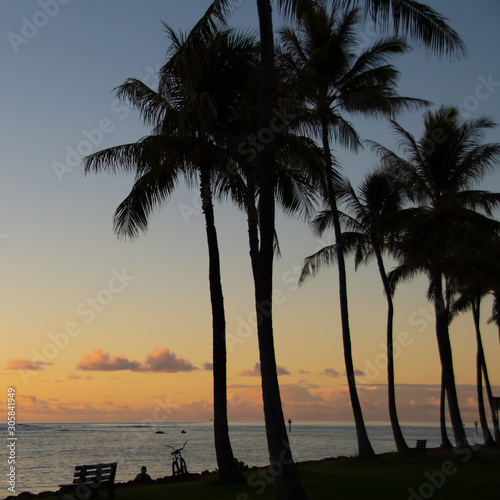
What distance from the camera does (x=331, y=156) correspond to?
80.5ft

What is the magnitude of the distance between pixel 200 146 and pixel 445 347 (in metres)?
15.4

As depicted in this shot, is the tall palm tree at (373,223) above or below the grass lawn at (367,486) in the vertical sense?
above

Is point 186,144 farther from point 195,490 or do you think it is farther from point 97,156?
point 195,490

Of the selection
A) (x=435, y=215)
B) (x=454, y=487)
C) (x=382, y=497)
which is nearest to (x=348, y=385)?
(x=435, y=215)

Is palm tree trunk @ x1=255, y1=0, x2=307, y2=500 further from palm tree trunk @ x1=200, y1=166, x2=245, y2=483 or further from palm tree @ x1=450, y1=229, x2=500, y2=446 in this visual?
palm tree @ x1=450, y1=229, x2=500, y2=446

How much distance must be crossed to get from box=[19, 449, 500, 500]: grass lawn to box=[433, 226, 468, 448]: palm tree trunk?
4460 millimetres

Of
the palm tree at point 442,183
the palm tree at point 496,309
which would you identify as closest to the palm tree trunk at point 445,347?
the palm tree at point 442,183

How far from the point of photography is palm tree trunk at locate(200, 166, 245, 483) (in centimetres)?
1719

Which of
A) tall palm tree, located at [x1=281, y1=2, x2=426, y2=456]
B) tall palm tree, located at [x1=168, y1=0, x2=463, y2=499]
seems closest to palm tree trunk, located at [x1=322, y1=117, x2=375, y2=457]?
tall palm tree, located at [x1=281, y1=2, x2=426, y2=456]

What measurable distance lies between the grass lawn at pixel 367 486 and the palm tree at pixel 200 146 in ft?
4.55

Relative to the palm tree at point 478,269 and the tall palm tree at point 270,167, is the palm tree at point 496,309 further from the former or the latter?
the tall palm tree at point 270,167

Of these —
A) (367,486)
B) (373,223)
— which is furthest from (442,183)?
(367,486)

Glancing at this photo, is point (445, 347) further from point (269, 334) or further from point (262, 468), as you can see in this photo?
point (269, 334)

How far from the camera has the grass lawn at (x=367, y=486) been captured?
14758 millimetres
